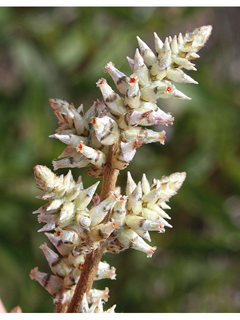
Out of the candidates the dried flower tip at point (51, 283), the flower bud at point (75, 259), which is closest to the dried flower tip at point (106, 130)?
the flower bud at point (75, 259)

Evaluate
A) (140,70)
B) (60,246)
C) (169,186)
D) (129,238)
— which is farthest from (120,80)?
(60,246)

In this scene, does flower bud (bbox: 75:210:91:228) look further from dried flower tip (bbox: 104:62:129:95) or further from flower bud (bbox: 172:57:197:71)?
flower bud (bbox: 172:57:197:71)

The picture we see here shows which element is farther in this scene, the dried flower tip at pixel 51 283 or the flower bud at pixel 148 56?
the dried flower tip at pixel 51 283

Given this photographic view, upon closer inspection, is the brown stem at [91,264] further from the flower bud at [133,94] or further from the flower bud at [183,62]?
the flower bud at [183,62]

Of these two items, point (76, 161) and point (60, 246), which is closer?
point (76, 161)

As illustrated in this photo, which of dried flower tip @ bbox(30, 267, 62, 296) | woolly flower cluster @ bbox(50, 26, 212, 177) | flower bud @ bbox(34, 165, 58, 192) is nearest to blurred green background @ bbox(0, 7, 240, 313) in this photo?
dried flower tip @ bbox(30, 267, 62, 296)

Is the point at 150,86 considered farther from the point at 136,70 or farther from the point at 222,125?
the point at 222,125

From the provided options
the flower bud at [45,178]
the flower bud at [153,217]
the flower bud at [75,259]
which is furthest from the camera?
the flower bud at [75,259]

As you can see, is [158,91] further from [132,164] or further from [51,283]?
[132,164]
